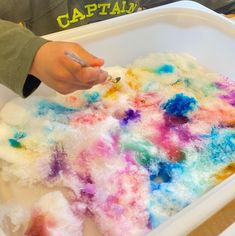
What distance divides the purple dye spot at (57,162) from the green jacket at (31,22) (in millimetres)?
95

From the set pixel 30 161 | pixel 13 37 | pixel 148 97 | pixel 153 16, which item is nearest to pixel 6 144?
pixel 30 161

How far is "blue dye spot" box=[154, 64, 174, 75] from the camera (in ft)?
2.44

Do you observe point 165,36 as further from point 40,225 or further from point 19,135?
point 40,225

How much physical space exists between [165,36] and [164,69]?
3.4 inches

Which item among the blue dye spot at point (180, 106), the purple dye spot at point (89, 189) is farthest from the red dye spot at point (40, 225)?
the blue dye spot at point (180, 106)

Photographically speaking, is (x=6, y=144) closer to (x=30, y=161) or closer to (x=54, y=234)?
(x=30, y=161)

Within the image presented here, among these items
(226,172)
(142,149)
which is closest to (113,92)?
(142,149)

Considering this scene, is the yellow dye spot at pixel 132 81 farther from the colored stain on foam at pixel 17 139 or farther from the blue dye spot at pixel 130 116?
the colored stain on foam at pixel 17 139

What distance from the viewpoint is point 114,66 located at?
2.48 feet

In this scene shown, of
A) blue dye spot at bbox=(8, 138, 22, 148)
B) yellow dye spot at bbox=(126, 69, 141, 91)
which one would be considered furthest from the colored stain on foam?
yellow dye spot at bbox=(126, 69, 141, 91)

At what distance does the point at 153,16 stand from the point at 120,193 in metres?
0.39

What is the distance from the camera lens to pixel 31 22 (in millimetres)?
780

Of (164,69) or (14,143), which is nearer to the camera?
(14,143)

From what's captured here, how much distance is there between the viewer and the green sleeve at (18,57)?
20.9 inches
